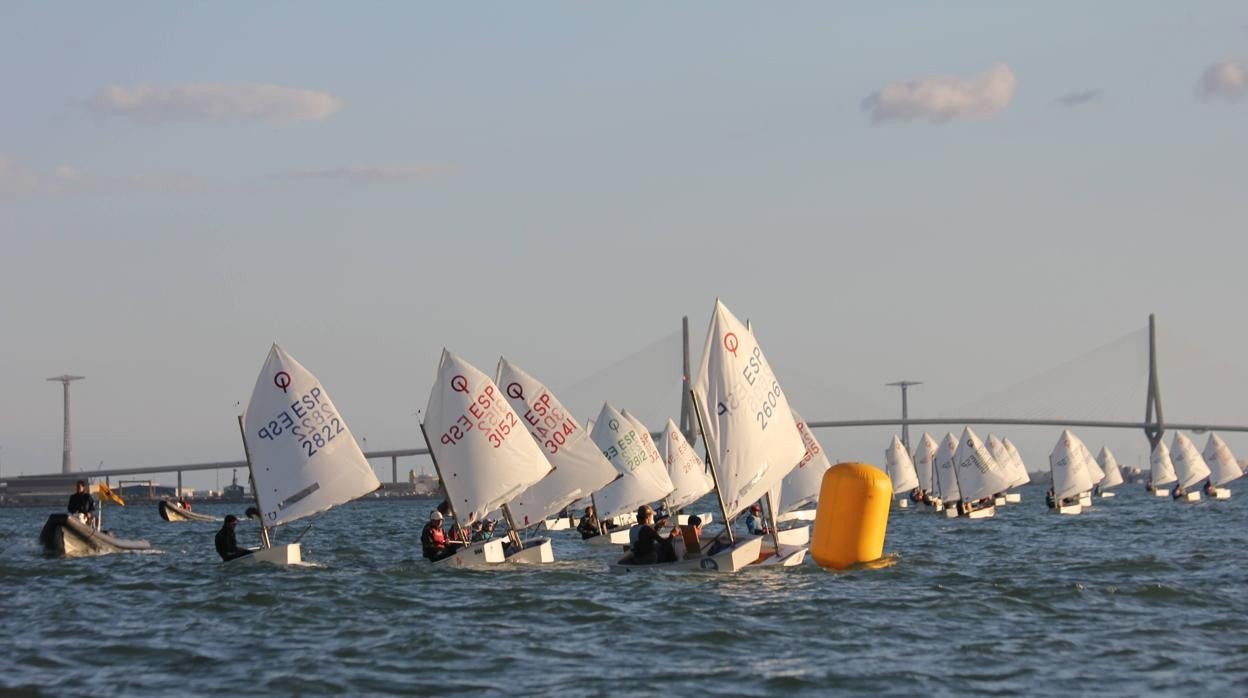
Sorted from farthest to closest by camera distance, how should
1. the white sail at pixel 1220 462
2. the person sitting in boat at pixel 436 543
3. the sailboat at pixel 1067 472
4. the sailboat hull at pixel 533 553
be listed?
the white sail at pixel 1220 462
the sailboat at pixel 1067 472
the sailboat hull at pixel 533 553
the person sitting in boat at pixel 436 543

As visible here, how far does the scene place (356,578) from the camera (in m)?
29.1

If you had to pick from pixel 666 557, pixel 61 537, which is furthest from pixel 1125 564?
pixel 61 537

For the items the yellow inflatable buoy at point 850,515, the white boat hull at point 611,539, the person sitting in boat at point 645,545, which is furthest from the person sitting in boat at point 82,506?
the yellow inflatable buoy at point 850,515

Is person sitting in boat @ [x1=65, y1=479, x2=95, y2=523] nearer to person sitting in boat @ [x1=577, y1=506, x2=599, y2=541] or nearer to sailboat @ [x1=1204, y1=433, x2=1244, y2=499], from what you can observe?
person sitting in boat @ [x1=577, y1=506, x2=599, y2=541]

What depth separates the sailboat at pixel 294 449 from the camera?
32.1 meters

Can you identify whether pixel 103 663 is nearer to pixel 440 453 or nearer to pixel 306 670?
pixel 306 670

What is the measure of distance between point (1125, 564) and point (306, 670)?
17580 mm

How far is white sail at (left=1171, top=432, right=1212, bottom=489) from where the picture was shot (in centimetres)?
8500

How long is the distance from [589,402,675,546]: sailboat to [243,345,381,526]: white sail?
52.5 feet

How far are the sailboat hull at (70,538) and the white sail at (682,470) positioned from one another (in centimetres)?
2309

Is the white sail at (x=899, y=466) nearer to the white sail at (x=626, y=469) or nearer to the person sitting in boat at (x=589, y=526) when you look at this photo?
the white sail at (x=626, y=469)

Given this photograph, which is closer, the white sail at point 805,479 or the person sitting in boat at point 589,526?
the person sitting in boat at point 589,526

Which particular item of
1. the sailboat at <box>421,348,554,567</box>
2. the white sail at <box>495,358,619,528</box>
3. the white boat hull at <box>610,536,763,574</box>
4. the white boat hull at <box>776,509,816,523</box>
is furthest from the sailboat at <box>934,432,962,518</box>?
the white boat hull at <box>610,536,763,574</box>

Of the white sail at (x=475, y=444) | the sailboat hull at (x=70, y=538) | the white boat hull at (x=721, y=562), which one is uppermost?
the white sail at (x=475, y=444)
